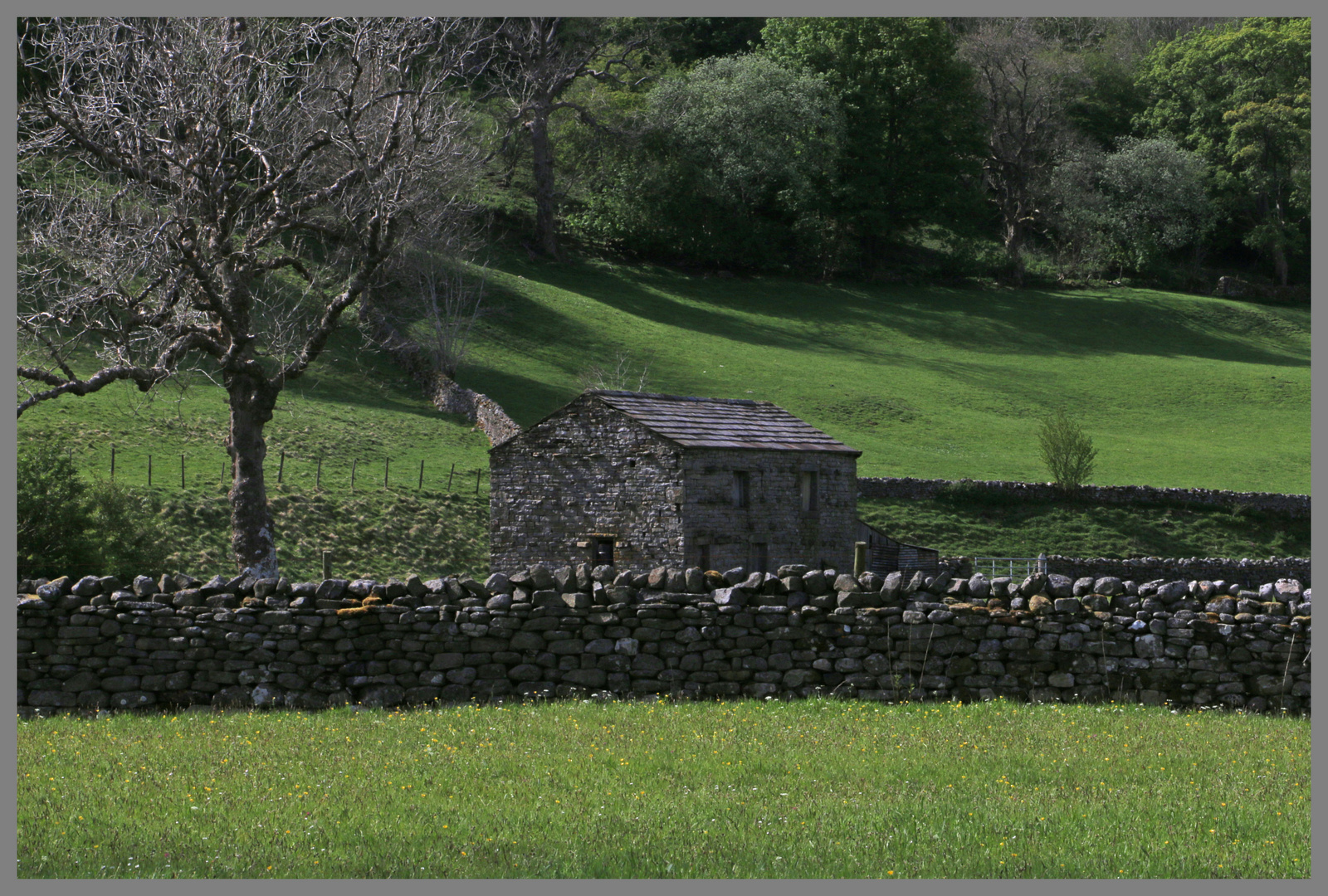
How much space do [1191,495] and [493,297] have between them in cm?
3291

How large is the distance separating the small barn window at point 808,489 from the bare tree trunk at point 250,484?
38.5 ft

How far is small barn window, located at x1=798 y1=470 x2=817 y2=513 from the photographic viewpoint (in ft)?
90.4

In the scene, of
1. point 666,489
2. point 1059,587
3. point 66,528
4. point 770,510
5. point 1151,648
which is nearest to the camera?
point 1151,648

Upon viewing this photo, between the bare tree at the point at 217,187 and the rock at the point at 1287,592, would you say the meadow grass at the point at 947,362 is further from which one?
the rock at the point at 1287,592

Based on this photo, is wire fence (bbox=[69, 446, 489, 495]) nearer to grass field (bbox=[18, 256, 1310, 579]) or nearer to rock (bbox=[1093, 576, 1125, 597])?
grass field (bbox=[18, 256, 1310, 579])

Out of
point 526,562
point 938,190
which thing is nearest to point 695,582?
point 526,562

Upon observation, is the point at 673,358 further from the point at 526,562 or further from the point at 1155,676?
the point at 1155,676

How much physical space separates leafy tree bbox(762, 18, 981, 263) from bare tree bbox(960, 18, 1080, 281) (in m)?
4.40

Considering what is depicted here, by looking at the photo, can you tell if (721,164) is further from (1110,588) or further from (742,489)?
(1110,588)

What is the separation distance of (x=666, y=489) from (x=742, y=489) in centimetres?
190

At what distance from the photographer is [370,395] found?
4500 centimetres

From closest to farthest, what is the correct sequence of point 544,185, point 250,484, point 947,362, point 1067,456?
1. point 250,484
2. point 1067,456
3. point 947,362
4. point 544,185

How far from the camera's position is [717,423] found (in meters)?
27.4

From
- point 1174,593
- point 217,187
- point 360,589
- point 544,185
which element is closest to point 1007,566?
point 1174,593
